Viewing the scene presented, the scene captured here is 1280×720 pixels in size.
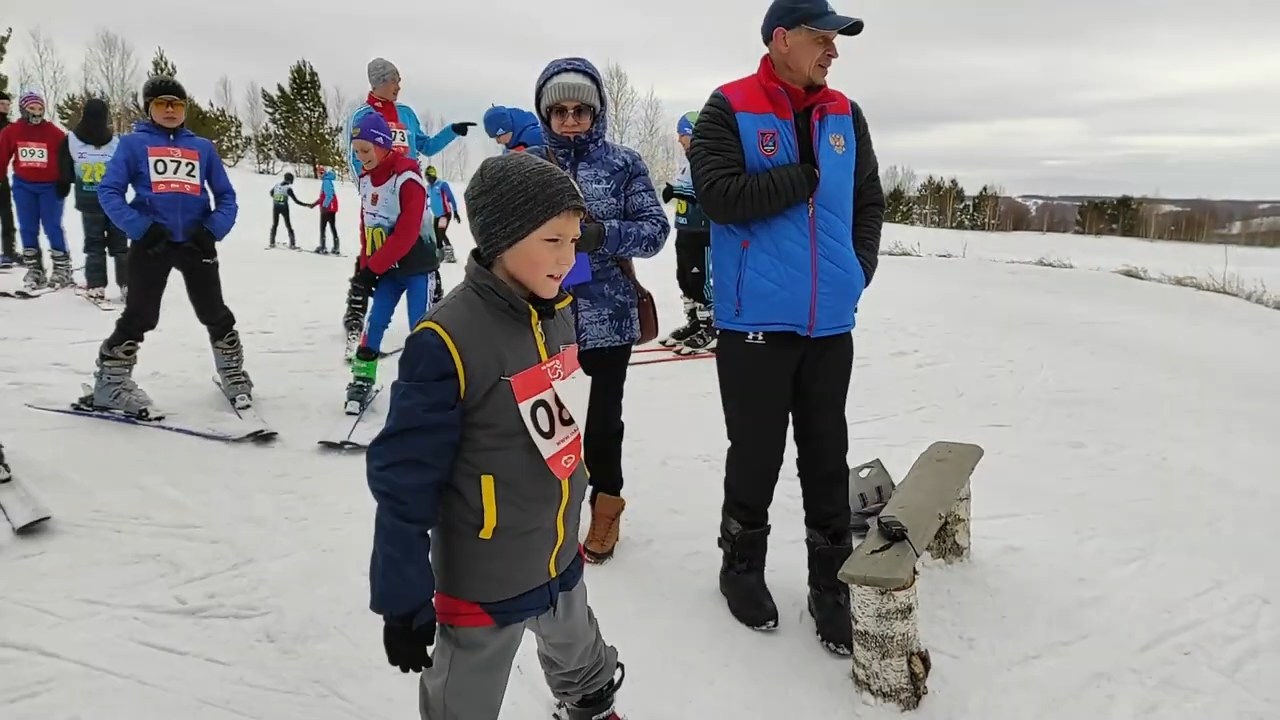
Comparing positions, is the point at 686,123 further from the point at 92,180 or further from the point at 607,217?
the point at 92,180

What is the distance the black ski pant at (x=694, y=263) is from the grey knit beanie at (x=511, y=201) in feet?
16.1

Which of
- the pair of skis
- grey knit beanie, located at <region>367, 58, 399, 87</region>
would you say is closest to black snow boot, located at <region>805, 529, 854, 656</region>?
the pair of skis

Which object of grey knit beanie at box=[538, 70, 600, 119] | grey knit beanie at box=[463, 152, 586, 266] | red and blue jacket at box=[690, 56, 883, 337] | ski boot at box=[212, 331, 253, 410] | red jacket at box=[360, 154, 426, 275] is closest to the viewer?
grey knit beanie at box=[463, 152, 586, 266]

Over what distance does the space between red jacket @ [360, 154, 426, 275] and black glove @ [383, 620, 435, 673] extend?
3.41 m

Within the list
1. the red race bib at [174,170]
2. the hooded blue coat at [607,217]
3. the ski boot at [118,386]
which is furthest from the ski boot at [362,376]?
the hooded blue coat at [607,217]

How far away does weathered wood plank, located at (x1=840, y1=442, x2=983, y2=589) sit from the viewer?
7.55ft

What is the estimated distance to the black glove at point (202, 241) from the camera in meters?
4.34

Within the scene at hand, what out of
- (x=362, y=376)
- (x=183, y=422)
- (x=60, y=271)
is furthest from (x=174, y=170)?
(x=60, y=271)

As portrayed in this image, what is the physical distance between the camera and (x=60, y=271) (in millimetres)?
8344

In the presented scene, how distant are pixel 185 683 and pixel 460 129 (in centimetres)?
520

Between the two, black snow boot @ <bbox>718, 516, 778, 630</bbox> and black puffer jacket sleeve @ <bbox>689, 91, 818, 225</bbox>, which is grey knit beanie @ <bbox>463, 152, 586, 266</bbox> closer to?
black puffer jacket sleeve @ <bbox>689, 91, 818, 225</bbox>

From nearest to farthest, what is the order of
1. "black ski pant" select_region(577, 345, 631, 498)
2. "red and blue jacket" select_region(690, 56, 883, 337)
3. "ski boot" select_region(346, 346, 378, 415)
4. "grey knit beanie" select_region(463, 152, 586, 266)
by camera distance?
"grey knit beanie" select_region(463, 152, 586, 266) < "red and blue jacket" select_region(690, 56, 883, 337) < "black ski pant" select_region(577, 345, 631, 498) < "ski boot" select_region(346, 346, 378, 415)

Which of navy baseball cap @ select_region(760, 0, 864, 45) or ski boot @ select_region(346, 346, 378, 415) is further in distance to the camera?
ski boot @ select_region(346, 346, 378, 415)

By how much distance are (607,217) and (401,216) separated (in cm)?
213
